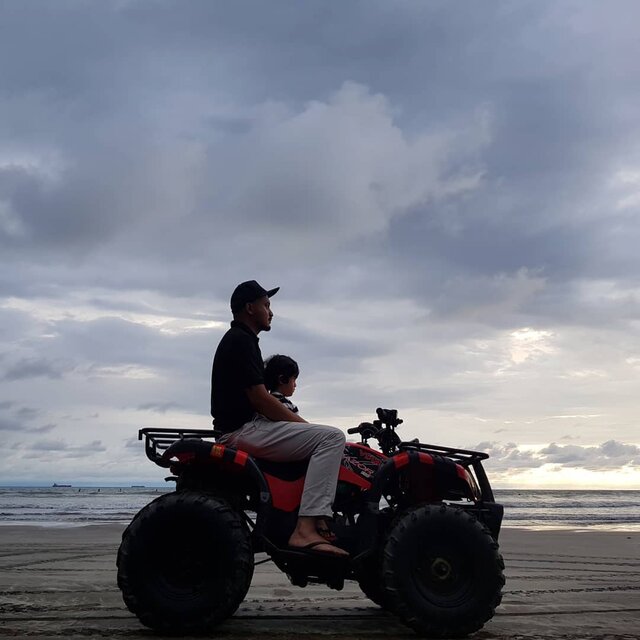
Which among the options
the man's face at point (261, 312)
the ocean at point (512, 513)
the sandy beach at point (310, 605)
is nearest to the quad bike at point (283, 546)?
the sandy beach at point (310, 605)

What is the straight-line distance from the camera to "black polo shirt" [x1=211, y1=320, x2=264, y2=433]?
4598mm

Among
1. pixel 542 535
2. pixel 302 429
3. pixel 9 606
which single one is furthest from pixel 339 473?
pixel 542 535

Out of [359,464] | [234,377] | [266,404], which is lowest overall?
[359,464]

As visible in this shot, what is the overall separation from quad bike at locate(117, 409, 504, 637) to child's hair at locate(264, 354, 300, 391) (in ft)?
2.02

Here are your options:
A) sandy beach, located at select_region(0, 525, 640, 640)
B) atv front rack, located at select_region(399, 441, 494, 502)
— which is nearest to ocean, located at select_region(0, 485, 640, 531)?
sandy beach, located at select_region(0, 525, 640, 640)

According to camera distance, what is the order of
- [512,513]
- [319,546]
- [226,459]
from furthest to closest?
[512,513]
[226,459]
[319,546]

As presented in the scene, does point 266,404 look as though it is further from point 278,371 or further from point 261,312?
point 261,312

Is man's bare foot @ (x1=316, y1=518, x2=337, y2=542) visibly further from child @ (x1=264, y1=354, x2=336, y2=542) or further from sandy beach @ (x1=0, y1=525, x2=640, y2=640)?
child @ (x1=264, y1=354, x2=336, y2=542)

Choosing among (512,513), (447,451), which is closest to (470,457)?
(447,451)

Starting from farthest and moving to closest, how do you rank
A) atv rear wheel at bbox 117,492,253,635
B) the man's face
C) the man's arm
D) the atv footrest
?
the man's face, the man's arm, the atv footrest, atv rear wheel at bbox 117,492,253,635

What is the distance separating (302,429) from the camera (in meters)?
4.55

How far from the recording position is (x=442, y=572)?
4395 millimetres

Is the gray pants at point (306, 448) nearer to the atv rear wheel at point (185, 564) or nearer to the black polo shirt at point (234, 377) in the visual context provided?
the black polo shirt at point (234, 377)

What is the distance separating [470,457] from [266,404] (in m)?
1.38
